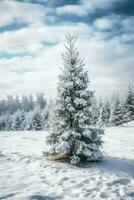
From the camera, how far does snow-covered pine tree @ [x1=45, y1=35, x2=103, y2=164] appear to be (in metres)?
14.9

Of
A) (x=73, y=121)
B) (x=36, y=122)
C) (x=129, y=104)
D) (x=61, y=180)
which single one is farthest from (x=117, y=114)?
(x=61, y=180)

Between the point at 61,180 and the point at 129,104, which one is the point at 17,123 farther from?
the point at 61,180

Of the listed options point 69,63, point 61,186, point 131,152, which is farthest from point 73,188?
point 131,152

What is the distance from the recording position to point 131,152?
68.9ft

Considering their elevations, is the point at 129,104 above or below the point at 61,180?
above

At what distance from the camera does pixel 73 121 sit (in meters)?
15.9

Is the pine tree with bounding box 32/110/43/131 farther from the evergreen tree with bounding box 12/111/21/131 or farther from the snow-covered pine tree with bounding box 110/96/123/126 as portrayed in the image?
the snow-covered pine tree with bounding box 110/96/123/126

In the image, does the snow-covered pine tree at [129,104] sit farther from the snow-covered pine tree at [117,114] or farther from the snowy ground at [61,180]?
the snowy ground at [61,180]

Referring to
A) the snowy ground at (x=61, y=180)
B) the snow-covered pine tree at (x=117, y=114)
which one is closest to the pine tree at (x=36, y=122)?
the snow-covered pine tree at (x=117, y=114)

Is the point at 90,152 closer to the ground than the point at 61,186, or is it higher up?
higher up

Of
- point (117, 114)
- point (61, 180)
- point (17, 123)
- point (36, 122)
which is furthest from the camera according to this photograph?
point (17, 123)

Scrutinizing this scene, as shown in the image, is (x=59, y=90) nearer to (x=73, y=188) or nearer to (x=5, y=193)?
(x=73, y=188)

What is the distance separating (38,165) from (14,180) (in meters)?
2.87

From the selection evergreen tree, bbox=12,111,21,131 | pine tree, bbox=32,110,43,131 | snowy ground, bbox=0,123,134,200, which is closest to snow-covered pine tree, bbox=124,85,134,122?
pine tree, bbox=32,110,43,131
